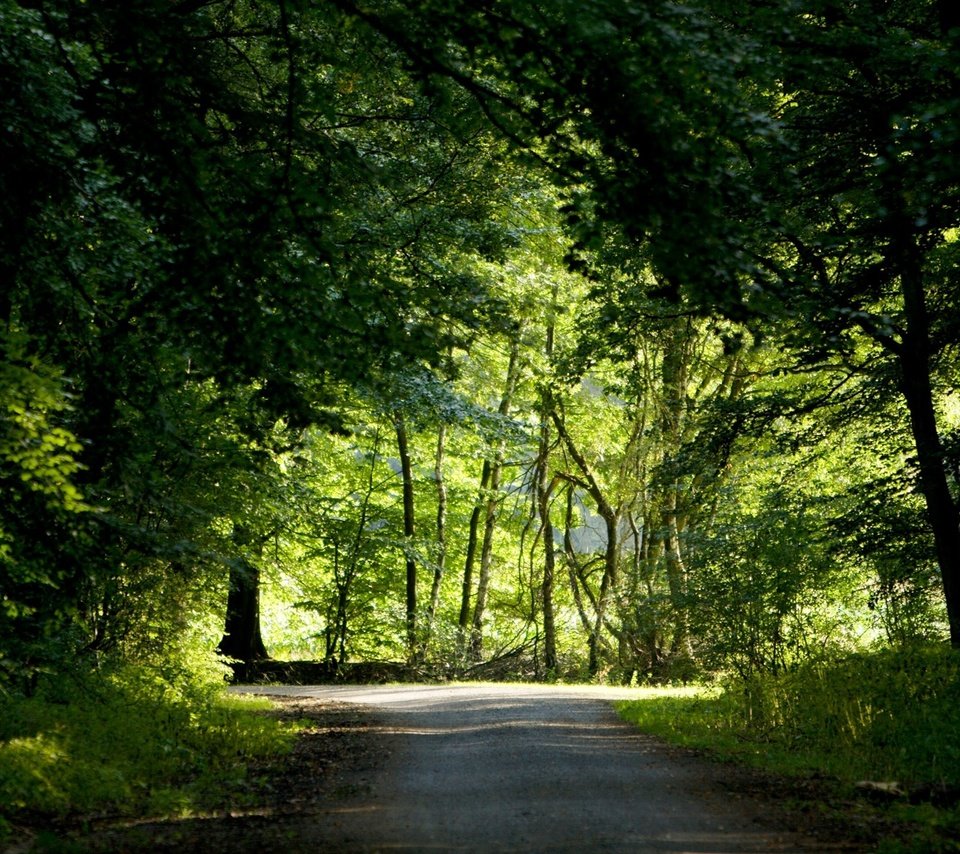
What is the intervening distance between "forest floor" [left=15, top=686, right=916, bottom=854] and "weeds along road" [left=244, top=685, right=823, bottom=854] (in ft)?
0.05

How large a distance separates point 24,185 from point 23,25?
4.34 ft

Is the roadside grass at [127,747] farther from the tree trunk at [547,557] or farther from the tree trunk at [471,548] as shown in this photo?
the tree trunk at [471,548]

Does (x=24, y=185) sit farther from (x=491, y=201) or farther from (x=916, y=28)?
(x=916, y=28)

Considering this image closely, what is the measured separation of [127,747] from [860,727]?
711 centimetres

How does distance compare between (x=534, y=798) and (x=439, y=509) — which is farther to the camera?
(x=439, y=509)

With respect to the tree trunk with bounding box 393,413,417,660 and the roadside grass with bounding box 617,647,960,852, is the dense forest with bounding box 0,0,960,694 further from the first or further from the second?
the tree trunk with bounding box 393,413,417,660

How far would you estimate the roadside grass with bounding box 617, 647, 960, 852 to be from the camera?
7.41 meters

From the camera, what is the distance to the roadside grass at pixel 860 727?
24.3 ft

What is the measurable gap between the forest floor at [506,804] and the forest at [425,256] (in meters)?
2.22

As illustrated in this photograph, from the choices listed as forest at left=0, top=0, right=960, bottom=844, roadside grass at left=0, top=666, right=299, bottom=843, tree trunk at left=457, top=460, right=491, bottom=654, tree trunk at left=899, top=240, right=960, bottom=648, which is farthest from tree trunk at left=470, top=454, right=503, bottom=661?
tree trunk at left=899, top=240, right=960, bottom=648

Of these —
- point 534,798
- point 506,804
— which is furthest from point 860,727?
point 506,804

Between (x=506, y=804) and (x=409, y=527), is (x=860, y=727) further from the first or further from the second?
(x=409, y=527)

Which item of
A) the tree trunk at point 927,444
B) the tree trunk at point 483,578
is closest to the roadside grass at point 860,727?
the tree trunk at point 927,444

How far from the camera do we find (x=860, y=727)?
977cm
